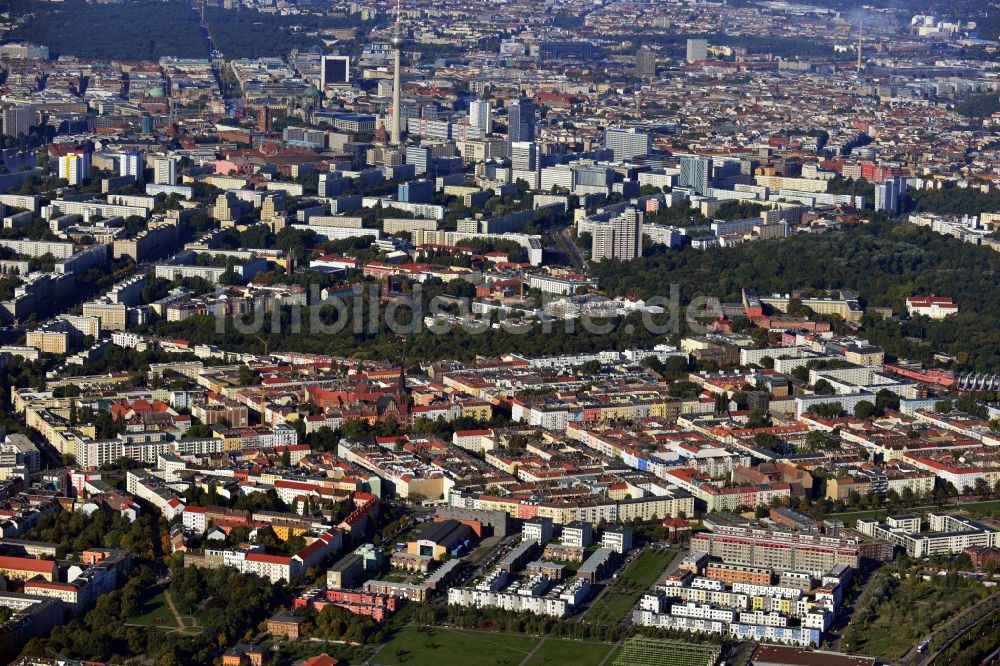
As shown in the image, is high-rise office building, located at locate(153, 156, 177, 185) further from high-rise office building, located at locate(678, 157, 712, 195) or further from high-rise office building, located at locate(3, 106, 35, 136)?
high-rise office building, located at locate(678, 157, 712, 195)

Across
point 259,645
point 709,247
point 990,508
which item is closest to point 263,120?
point 709,247

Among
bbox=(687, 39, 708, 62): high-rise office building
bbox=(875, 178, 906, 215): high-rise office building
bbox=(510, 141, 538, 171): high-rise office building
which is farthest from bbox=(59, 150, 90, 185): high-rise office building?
bbox=(687, 39, 708, 62): high-rise office building

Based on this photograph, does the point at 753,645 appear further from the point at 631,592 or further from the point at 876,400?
the point at 876,400

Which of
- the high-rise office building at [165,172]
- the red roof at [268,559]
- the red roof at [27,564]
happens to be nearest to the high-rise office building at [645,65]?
the high-rise office building at [165,172]

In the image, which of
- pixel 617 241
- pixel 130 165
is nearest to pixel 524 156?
pixel 130 165

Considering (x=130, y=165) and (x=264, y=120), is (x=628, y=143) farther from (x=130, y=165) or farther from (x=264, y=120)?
(x=130, y=165)
